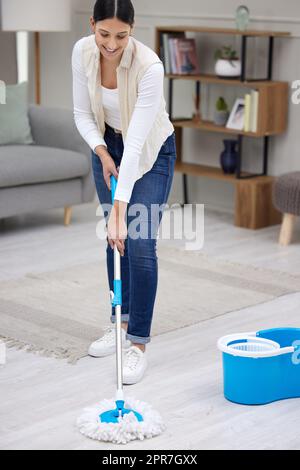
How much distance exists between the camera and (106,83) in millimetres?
2639

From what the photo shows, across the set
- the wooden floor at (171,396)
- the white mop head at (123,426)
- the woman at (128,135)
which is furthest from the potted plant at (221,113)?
the white mop head at (123,426)

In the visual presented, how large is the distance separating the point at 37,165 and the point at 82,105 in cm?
193

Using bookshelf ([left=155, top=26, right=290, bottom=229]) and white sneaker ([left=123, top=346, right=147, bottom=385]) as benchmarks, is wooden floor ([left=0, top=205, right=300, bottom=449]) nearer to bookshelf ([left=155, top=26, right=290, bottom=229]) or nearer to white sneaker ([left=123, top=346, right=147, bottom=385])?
white sneaker ([left=123, top=346, right=147, bottom=385])

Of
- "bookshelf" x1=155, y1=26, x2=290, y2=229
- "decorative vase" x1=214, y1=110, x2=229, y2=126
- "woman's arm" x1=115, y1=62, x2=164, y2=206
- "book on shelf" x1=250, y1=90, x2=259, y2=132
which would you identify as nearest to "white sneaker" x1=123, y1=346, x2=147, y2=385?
"woman's arm" x1=115, y1=62, x2=164, y2=206

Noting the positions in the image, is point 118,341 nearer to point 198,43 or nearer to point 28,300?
point 28,300

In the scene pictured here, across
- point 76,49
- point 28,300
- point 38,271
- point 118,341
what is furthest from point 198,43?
point 118,341

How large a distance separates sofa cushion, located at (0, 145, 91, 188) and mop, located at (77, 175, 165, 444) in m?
2.09

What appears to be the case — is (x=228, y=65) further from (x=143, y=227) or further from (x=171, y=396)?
(x=171, y=396)

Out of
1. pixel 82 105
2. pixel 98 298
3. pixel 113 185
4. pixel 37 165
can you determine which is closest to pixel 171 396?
pixel 113 185

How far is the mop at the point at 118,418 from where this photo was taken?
91.2 inches

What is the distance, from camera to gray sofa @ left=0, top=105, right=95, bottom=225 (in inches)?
178

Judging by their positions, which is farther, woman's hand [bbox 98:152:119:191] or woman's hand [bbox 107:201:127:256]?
woman's hand [bbox 98:152:119:191]

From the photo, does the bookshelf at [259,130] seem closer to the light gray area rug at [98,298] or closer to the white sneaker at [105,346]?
the light gray area rug at [98,298]

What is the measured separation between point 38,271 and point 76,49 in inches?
61.9
